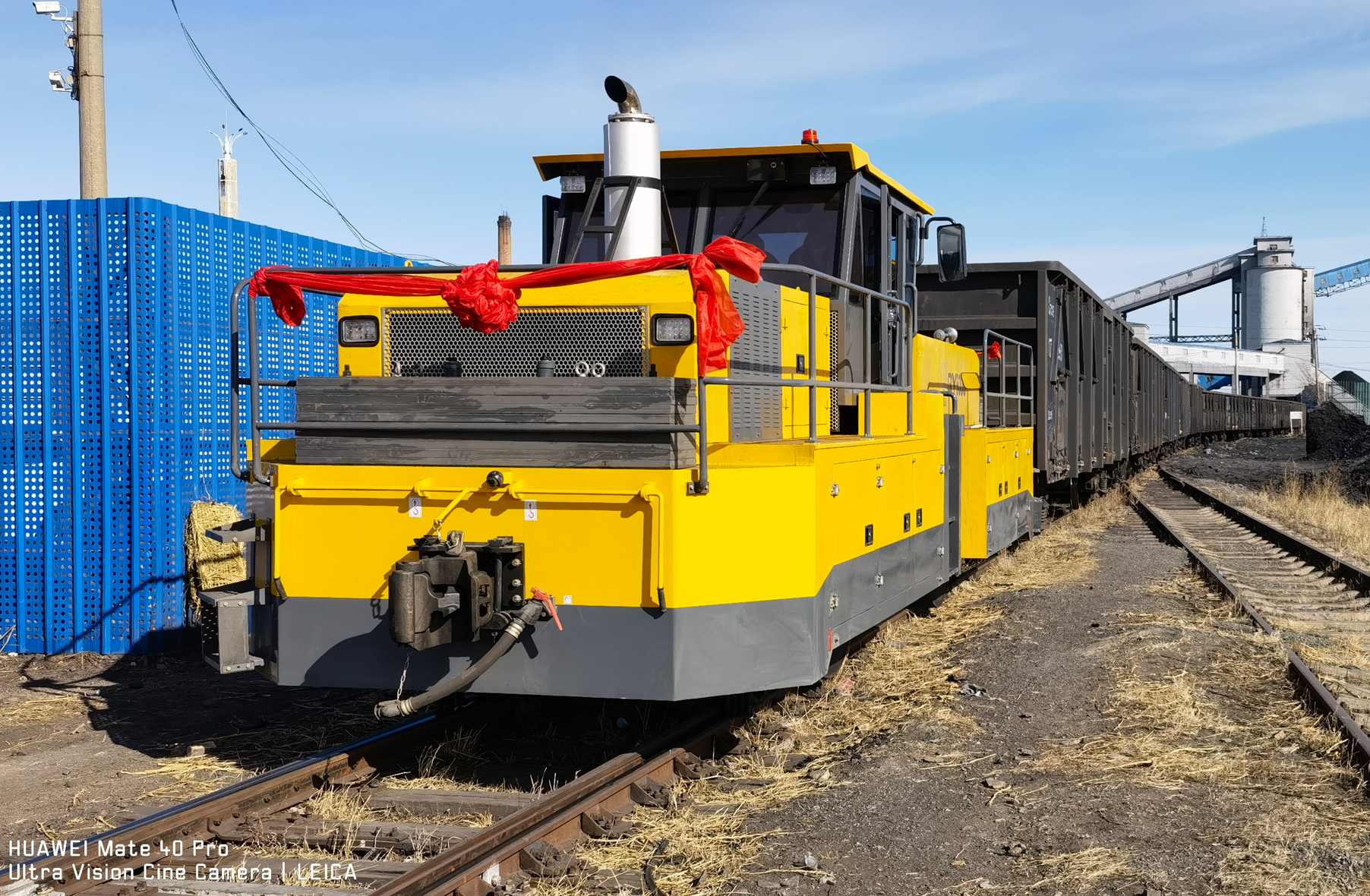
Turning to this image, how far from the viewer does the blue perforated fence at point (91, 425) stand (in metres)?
9.02

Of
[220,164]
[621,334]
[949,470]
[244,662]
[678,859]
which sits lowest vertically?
[678,859]

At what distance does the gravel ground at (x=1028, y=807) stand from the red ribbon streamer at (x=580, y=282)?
6.78 ft

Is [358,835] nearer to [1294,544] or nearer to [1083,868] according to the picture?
[1083,868]

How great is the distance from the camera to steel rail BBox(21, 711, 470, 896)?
4.61m

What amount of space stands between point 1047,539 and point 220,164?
82.6 ft

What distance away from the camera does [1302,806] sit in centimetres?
527

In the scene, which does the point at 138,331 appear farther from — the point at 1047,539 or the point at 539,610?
the point at 1047,539

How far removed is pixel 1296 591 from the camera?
12.2m

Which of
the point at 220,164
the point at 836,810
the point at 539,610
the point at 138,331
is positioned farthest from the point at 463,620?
the point at 220,164

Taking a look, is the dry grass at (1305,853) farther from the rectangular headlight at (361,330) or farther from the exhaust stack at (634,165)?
the rectangular headlight at (361,330)

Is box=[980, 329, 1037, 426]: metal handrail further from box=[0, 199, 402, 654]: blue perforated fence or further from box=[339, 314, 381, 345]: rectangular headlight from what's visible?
box=[0, 199, 402, 654]: blue perforated fence

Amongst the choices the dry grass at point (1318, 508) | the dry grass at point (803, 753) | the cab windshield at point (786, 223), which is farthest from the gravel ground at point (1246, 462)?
the cab windshield at point (786, 223)

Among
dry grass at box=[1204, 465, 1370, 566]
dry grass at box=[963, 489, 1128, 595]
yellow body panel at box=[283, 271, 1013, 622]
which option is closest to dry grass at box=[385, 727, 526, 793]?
yellow body panel at box=[283, 271, 1013, 622]

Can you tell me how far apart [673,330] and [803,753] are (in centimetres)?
228
